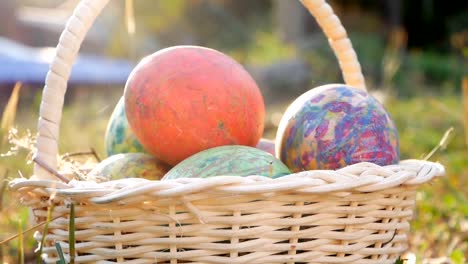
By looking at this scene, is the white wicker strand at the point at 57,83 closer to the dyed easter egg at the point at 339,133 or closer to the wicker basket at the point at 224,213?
the wicker basket at the point at 224,213

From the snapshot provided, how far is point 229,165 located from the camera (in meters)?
1.52

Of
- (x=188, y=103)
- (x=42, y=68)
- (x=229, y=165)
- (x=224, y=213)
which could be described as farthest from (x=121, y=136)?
(x=42, y=68)

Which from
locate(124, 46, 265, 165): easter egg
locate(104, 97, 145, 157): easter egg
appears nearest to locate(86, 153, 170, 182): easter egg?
locate(124, 46, 265, 165): easter egg

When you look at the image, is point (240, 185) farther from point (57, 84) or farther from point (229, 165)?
point (57, 84)

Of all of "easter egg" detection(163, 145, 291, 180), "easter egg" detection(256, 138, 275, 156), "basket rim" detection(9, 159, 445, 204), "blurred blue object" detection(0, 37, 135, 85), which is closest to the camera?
"basket rim" detection(9, 159, 445, 204)

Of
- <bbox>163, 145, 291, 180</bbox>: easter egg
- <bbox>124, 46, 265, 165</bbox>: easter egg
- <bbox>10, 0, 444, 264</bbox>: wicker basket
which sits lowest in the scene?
<bbox>10, 0, 444, 264</bbox>: wicker basket

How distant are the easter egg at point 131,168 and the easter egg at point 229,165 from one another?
0.23 meters

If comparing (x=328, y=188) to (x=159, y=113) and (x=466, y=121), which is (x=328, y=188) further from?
(x=466, y=121)

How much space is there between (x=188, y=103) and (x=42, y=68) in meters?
6.15

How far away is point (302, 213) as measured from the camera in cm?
140

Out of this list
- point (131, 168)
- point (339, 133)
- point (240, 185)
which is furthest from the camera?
point (131, 168)

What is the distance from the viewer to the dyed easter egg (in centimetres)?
167

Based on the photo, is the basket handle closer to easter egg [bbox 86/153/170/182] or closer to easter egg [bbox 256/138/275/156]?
easter egg [bbox 86/153/170/182]

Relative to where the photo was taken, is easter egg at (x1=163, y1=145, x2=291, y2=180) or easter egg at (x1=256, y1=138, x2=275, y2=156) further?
easter egg at (x1=256, y1=138, x2=275, y2=156)
